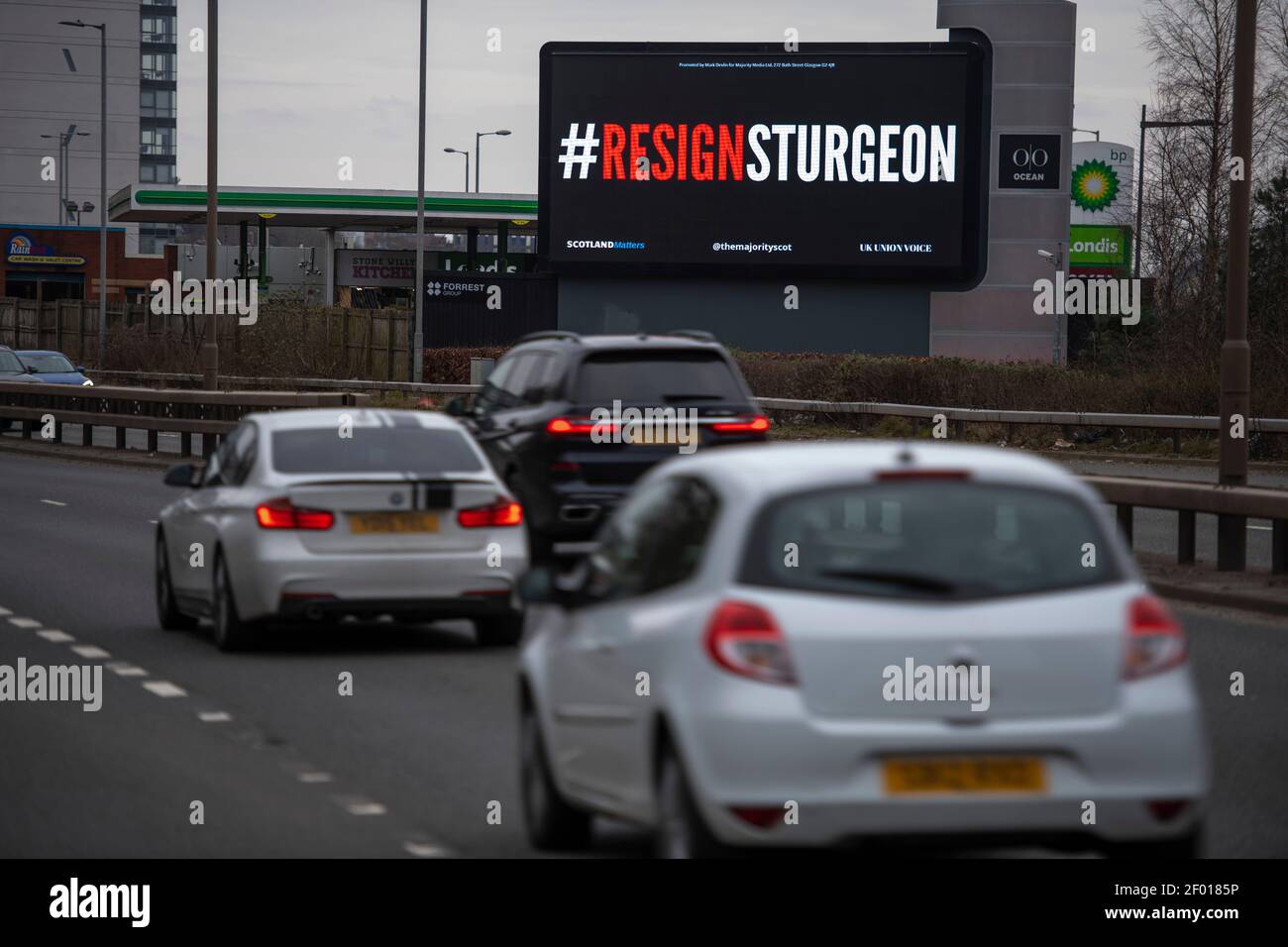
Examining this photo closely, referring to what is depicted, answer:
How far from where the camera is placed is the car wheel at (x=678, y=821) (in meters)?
6.56

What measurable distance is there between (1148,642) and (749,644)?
3.79 feet

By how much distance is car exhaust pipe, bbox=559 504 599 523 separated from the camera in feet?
59.9

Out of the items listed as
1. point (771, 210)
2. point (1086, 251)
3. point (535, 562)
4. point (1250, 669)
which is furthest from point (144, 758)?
point (1086, 251)

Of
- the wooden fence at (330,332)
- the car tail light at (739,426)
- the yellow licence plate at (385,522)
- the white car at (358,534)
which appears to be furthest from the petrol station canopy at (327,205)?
the yellow licence plate at (385,522)

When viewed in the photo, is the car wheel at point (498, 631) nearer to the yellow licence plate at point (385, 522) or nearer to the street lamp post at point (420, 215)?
the yellow licence plate at point (385, 522)

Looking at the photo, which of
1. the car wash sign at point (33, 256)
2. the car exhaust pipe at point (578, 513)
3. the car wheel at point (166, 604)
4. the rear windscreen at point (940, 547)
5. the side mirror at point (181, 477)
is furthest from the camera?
the car wash sign at point (33, 256)

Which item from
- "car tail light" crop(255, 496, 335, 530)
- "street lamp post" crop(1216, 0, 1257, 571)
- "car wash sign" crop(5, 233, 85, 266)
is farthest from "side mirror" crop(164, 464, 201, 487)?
"car wash sign" crop(5, 233, 85, 266)

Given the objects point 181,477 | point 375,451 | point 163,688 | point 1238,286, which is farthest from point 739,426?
A: point 163,688

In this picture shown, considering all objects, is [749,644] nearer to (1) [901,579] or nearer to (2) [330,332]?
(1) [901,579]

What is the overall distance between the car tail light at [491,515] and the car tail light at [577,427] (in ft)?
13.6

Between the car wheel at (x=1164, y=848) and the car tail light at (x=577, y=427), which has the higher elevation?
the car tail light at (x=577, y=427)

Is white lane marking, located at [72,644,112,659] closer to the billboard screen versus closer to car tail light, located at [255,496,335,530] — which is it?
car tail light, located at [255,496,335,530]

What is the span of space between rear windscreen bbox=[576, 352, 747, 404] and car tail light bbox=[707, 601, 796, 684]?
11.8 m

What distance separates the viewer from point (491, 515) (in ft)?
46.2
